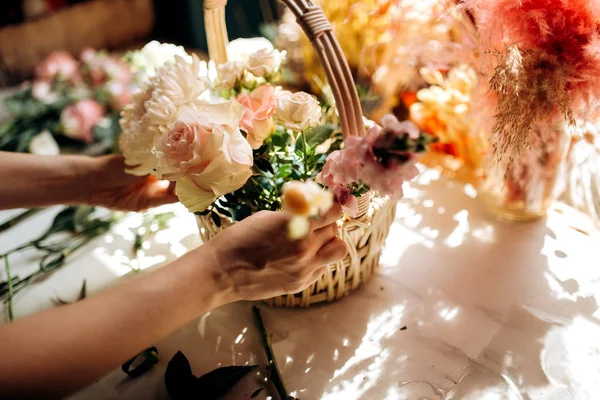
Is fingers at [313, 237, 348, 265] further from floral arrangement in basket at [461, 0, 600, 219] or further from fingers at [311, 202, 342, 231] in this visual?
floral arrangement in basket at [461, 0, 600, 219]

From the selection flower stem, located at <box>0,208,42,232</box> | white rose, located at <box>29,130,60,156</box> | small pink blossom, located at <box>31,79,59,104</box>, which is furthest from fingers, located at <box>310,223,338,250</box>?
small pink blossom, located at <box>31,79,59,104</box>

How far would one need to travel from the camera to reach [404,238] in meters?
0.85

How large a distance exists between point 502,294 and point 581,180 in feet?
1.08

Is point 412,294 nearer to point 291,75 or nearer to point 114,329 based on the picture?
point 114,329

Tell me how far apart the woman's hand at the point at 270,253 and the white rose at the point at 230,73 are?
0.75 feet

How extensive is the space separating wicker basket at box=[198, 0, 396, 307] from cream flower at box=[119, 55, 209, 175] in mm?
121

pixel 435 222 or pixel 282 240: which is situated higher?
pixel 282 240

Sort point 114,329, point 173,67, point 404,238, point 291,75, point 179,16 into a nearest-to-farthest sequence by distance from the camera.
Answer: point 114,329 < point 173,67 < point 404,238 < point 291,75 < point 179,16

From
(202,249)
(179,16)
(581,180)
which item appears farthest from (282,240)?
(179,16)

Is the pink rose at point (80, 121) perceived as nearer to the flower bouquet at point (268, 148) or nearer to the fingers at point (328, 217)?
the flower bouquet at point (268, 148)

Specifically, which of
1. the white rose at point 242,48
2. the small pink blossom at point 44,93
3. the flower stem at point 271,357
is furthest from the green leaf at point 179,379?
the small pink blossom at point 44,93

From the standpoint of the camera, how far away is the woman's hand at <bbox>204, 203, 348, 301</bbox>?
52 centimetres

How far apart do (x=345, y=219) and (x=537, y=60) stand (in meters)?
0.33

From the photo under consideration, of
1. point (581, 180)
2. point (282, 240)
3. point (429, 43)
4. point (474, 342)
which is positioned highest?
point (429, 43)
